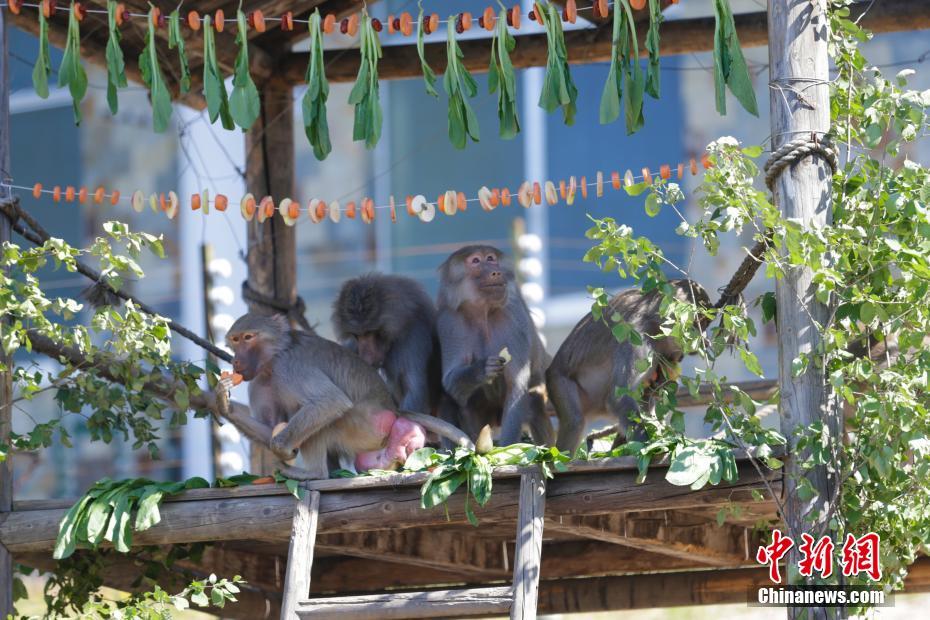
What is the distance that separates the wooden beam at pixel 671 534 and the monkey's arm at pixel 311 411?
1263 mm

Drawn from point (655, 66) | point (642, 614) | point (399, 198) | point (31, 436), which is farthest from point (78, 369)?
point (399, 198)

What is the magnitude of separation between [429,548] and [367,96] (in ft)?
9.25

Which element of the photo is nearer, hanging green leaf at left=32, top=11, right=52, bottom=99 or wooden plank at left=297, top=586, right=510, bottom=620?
wooden plank at left=297, top=586, right=510, bottom=620

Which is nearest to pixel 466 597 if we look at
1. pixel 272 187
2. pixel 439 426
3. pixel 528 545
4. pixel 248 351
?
pixel 528 545

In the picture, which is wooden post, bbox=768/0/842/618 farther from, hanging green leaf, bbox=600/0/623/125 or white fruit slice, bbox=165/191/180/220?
white fruit slice, bbox=165/191/180/220

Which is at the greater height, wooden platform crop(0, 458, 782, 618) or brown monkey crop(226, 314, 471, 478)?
brown monkey crop(226, 314, 471, 478)

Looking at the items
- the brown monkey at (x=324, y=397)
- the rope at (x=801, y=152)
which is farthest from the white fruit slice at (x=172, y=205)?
the rope at (x=801, y=152)

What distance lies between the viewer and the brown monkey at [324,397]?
740 centimetres

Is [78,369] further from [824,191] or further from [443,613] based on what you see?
[824,191]

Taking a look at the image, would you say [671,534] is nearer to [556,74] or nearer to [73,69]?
[556,74]

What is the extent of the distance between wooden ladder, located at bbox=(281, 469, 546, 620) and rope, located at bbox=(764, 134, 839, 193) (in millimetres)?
1804

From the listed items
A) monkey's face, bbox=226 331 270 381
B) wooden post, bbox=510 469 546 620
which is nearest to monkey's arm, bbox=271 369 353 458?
monkey's face, bbox=226 331 270 381

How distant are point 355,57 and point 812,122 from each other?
4.23 metres

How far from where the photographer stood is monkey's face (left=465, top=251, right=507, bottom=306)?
25.6ft
